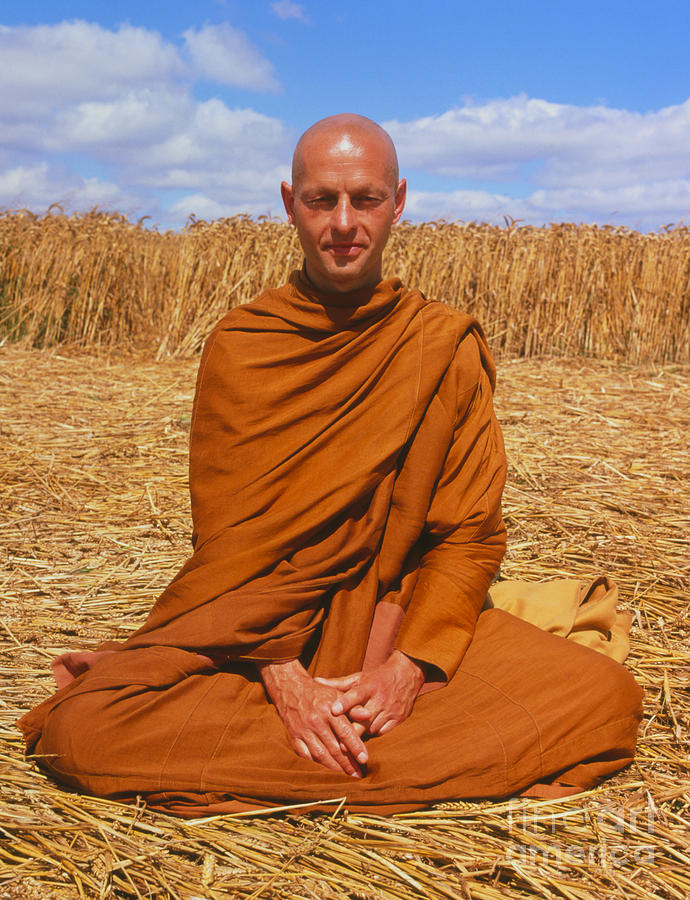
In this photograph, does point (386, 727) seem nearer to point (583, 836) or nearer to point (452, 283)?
point (583, 836)

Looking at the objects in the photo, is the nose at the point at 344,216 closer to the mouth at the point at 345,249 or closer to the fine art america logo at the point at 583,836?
the mouth at the point at 345,249

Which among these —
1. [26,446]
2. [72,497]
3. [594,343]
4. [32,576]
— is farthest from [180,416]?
[594,343]

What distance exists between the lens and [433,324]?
2475 millimetres

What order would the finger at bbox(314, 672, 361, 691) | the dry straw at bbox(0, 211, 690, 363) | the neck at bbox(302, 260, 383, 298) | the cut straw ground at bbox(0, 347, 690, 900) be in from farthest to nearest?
the dry straw at bbox(0, 211, 690, 363), the neck at bbox(302, 260, 383, 298), the finger at bbox(314, 672, 361, 691), the cut straw ground at bbox(0, 347, 690, 900)

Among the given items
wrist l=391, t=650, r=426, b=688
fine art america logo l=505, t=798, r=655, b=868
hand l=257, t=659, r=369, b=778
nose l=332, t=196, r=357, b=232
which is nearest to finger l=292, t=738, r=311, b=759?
hand l=257, t=659, r=369, b=778

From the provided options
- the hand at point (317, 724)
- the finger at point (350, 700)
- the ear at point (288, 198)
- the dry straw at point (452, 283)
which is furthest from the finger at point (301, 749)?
the dry straw at point (452, 283)

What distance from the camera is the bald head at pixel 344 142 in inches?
92.1

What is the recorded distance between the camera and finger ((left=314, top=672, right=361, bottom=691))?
221cm

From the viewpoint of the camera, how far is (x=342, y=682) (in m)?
2.21

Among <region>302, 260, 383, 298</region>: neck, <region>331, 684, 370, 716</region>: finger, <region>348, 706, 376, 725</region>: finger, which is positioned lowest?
<region>348, 706, 376, 725</region>: finger

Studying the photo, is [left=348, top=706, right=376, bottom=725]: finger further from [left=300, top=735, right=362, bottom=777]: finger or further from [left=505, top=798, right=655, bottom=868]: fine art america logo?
[left=505, top=798, right=655, bottom=868]: fine art america logo

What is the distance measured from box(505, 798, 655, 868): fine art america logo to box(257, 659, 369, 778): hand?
17.0 inches

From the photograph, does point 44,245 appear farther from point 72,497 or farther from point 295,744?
point 295,744

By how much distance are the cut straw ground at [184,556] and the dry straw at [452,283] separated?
8.69 ft
